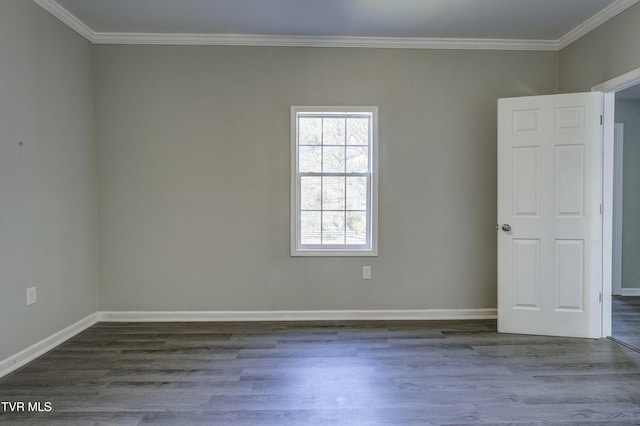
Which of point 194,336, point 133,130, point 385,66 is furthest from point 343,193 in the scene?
point 133,130

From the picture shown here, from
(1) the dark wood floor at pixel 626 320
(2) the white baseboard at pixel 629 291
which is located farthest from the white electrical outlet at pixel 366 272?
(2) the white baseboard at pixel 629 291

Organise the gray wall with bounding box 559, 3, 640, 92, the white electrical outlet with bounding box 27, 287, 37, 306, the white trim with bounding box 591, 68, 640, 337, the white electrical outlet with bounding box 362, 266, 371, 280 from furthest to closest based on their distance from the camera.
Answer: the white electrical outlet with bounding box 362, 266, 371, 280
the white trim with bounding box 591, 68, 640, 337
the gray wall with bounding box 559, 3, 640, 92
the white electrical outlet with bounding box 27, 287, 37, 306

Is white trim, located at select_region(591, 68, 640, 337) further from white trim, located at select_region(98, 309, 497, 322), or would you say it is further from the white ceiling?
white trim, located at select_region(98, 309, 497, 322)

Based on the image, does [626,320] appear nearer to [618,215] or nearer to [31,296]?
[618,215]

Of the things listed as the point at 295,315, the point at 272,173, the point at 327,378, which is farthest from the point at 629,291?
the point at 272,173

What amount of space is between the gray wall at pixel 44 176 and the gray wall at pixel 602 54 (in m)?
4.68

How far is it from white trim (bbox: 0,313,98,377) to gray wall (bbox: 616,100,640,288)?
20.8 feet

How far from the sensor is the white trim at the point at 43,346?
8.16 feet

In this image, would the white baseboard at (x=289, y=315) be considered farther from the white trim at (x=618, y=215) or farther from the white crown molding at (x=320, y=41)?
the white crown molding at (x=320, y=41)

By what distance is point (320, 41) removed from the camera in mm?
3502

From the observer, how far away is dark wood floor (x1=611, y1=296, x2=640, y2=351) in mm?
3078

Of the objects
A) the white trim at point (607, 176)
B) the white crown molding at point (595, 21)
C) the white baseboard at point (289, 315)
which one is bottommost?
the white baseboard at point (289, 315)

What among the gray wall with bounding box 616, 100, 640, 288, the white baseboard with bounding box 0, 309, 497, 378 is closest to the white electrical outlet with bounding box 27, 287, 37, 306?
the white baseboard with bounding box 0, 309, 497, 378

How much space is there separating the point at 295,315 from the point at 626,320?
3.37m
